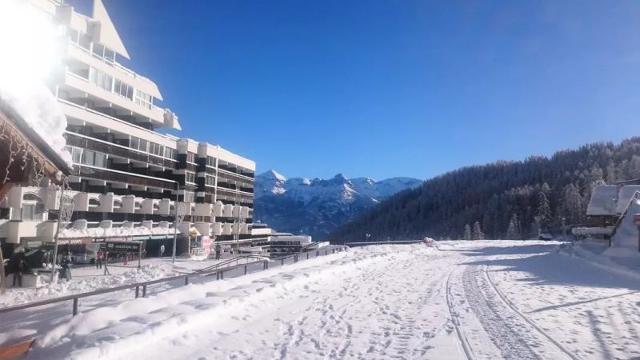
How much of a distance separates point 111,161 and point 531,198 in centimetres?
13307

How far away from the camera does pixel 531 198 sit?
154125 mm

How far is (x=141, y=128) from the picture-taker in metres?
55.0

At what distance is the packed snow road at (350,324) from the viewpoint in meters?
9.41

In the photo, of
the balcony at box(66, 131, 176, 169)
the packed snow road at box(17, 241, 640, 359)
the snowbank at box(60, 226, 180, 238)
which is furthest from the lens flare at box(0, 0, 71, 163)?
the balcony at box(66, 131, 176, 169)

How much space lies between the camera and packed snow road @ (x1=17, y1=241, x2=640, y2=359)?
9406 millimetres

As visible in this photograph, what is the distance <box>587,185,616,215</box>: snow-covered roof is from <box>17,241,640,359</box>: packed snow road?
145 feet

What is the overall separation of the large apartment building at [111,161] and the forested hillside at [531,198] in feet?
278

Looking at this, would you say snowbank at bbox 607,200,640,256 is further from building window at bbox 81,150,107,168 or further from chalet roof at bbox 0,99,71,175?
building window at bbox 81,150,107,168

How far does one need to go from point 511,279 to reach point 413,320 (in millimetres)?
13209

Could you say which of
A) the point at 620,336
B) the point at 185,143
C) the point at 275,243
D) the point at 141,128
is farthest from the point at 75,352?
the point at 275,243

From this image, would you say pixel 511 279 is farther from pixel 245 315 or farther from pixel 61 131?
pixel 61 131

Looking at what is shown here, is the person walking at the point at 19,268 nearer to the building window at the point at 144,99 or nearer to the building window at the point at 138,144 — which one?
the building window at the point at 138,144

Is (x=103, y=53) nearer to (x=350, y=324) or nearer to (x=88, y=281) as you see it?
(x=88, y=281)

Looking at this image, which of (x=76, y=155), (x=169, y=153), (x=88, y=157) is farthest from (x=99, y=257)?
(x=169, y=153)
